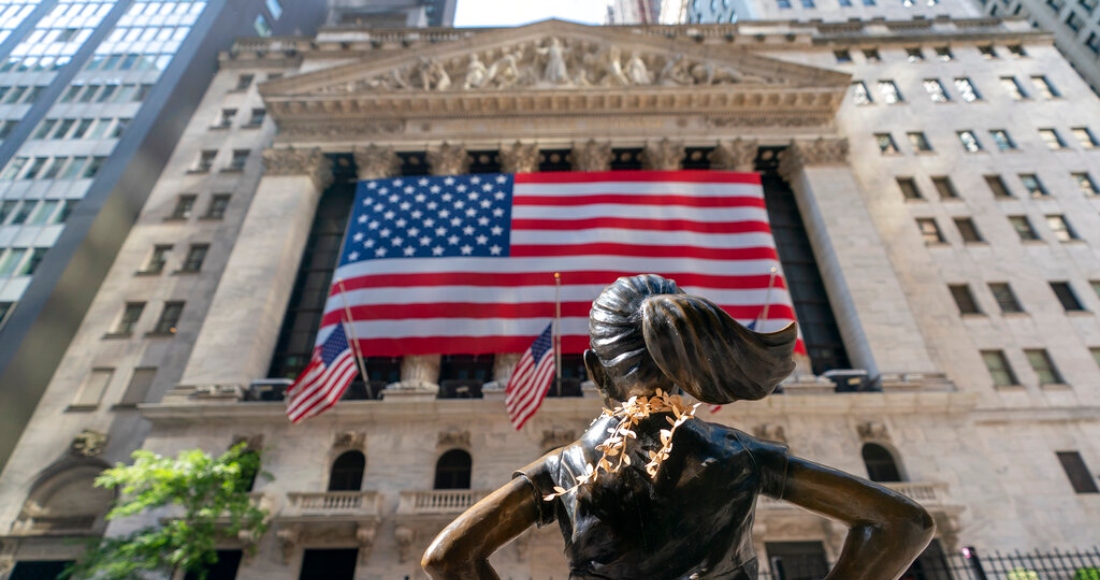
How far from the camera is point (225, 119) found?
1249 inches

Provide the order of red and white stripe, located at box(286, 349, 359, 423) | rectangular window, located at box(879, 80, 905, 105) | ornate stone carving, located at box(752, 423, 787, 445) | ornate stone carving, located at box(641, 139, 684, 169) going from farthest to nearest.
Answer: rectangular window, located at box(879, 80, 905, 105) < ornate stone carving, located at box(641, 139, 684, 169) < ornate stone carving, located at box(752, 423, 787, 445) < red and white stripe, located at box(286, 349, 359, 423)

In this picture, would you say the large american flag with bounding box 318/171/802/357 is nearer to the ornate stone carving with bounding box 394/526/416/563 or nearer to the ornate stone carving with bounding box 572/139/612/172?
the ornate stone carving with bounding box 572/139/612/172

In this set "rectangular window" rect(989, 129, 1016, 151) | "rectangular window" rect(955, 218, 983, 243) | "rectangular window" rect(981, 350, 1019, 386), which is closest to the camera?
"rectangular window" rect(981, 350, 1019, 386)

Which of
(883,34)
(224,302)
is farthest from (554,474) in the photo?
(883,34)

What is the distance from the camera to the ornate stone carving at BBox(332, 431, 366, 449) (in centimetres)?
1825

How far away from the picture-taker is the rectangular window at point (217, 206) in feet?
88.0

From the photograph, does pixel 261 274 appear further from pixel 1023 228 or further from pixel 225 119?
pixel 1023 228

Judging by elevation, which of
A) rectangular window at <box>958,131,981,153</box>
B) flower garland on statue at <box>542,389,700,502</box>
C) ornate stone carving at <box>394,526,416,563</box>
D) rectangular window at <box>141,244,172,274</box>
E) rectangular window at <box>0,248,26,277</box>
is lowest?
flower garland on statue at <box>542,389,700,502</box>

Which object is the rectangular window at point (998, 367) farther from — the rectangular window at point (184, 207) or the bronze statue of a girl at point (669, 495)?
the rectangular window at point (184, 207)

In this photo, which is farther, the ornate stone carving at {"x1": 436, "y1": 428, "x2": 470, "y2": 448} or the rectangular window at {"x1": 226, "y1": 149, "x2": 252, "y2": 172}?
the rectangular window at {"x1": 226, "y1": 149, "x2": 252, "y2": 172}

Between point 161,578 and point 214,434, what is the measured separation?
178 inches

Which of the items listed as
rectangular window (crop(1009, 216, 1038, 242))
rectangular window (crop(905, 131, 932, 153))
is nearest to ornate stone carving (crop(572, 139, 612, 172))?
rectangular window (crop(905, 131, 932, 153))

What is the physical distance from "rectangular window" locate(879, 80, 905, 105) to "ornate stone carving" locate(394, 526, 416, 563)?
105 feet

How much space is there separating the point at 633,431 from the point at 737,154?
89.9 feet
